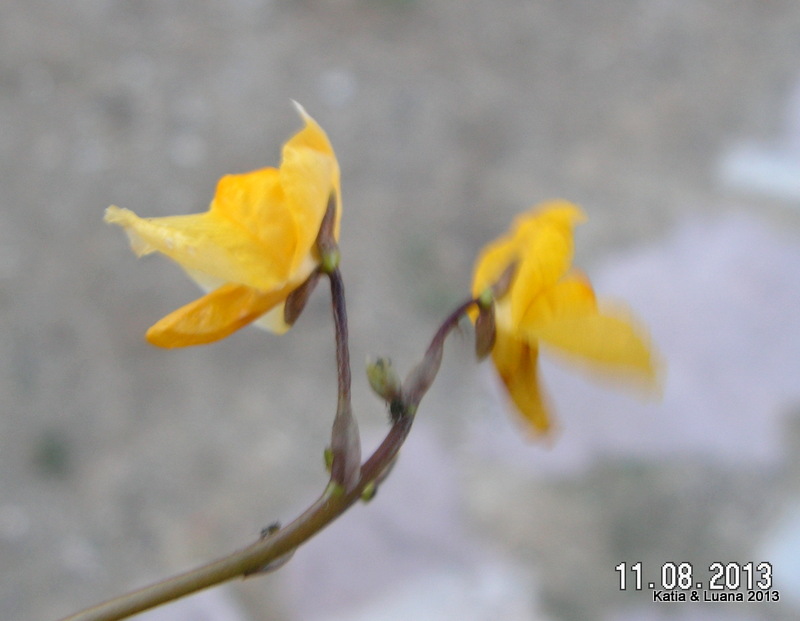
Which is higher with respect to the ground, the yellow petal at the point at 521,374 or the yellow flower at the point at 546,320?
the yellow flower at the point at 546,320

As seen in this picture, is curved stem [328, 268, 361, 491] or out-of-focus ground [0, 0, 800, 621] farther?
out-of-focus ground [0, 0, 800, 621]

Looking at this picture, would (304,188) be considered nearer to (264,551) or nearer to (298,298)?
(298,298)

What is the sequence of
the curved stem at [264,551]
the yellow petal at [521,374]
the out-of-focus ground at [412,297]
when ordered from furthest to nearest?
the out-of-focus ground at [412,297]
the yellow petal at [521,374]
the curved stem at [264,551]

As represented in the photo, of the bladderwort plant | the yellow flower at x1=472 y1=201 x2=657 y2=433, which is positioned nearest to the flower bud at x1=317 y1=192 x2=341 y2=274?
the bladderwort plant

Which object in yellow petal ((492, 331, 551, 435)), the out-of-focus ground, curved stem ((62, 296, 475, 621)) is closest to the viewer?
curved stem ((62, 296, 475, 621))

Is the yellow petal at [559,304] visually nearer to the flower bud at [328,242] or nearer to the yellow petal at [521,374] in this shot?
the yellow petal at [521,374]

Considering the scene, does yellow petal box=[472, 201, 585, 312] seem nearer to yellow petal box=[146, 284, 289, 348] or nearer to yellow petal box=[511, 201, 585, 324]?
yellow petal box=[511, 201, 585, 324]

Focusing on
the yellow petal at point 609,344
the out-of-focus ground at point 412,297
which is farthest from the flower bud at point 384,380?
the out-of-focus ground at point 412,297

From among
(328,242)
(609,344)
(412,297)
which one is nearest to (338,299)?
(328,242)
